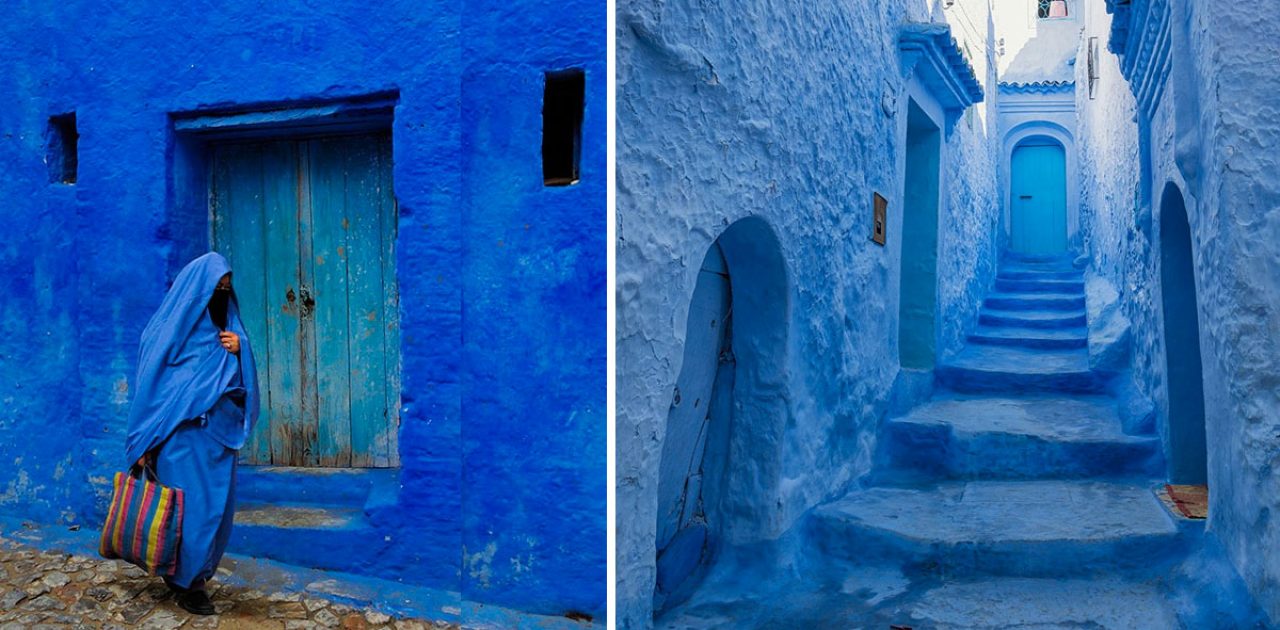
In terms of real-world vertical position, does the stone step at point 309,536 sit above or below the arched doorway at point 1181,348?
below

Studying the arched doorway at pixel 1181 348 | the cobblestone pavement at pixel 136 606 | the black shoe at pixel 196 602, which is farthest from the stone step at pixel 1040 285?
the black shoe at pixel 196 602

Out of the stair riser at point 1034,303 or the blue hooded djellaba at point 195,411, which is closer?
the blue hooded djellaba at point 195,411

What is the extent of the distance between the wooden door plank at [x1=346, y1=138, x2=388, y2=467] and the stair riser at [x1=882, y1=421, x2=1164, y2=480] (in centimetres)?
313

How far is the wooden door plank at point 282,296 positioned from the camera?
4.87m

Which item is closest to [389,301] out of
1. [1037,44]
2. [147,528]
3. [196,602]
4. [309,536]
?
[309,536]

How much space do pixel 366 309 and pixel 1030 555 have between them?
131 inches

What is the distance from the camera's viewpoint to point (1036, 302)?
10.8 meters

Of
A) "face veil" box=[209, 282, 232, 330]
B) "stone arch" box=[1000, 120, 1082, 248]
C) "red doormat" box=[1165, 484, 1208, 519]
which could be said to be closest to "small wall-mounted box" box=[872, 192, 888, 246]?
"red doormat" box=[1165, 484, 1208, 519]

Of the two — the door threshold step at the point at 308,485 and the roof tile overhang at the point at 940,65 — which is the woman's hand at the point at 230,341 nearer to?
the door threshold step at the point at 308,485

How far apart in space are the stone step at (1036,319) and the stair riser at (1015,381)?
2062 mm

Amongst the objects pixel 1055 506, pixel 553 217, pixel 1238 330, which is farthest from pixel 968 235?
pixel 553 217

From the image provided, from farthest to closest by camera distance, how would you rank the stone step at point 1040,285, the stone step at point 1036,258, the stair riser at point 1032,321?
the stone step at point 1036,258, the stone step at point 1040,285, the stair riser at point 1032,321

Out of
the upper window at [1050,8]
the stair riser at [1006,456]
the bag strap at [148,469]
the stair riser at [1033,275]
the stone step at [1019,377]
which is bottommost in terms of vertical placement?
the stair riser at [1006,456]

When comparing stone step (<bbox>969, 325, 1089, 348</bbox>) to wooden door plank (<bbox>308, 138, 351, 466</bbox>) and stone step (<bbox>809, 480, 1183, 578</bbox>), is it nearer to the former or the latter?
stone step (<bbox>809, 480, 1183, 578</bbox>)
